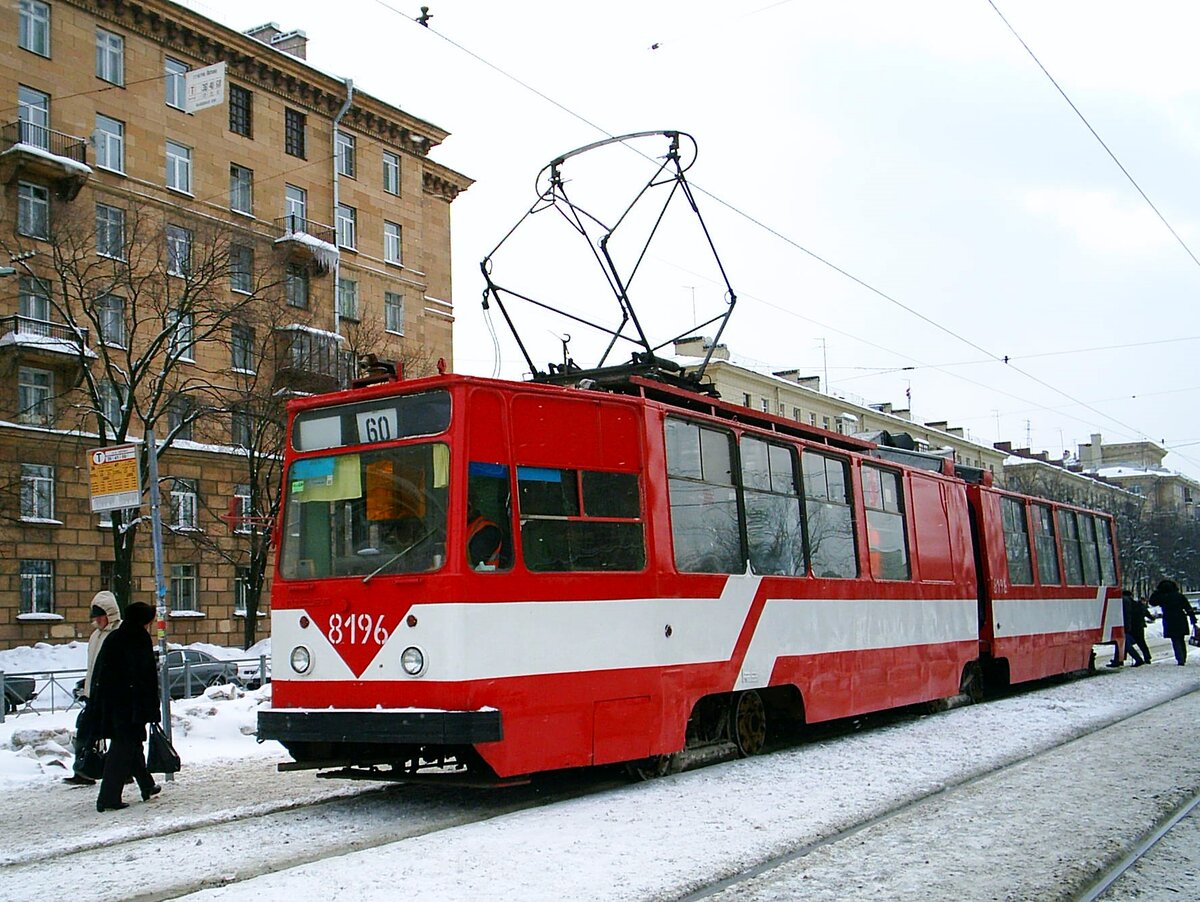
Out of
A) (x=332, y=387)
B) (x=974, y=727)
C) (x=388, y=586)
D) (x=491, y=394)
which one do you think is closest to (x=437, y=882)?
(x=388, y=586)

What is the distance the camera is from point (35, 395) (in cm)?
3494

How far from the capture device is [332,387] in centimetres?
3494

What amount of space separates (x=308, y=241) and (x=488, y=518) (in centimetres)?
3525

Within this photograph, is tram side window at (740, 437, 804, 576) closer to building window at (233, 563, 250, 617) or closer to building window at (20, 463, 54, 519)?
building window at (20, 463, 54, 519)

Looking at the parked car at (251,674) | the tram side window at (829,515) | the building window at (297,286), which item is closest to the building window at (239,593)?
the parked car at (251,674)

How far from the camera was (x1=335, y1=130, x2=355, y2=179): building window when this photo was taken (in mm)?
46594

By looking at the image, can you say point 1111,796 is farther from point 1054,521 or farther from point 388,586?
point 1054,521

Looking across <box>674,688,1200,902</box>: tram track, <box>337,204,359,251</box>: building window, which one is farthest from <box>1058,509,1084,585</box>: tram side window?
<box>337,204,359,251</box>: building window

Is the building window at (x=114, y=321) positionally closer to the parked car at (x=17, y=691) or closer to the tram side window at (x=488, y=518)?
the parked car at (x=17, y=691)

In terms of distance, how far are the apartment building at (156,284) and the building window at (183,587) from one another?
0.19 ft

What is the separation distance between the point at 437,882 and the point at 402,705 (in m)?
2.22

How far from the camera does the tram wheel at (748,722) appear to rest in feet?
36.7

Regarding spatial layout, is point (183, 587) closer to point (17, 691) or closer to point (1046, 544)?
point (17, 691)

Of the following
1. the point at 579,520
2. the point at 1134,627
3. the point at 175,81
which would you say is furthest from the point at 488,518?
the point at 175,81
